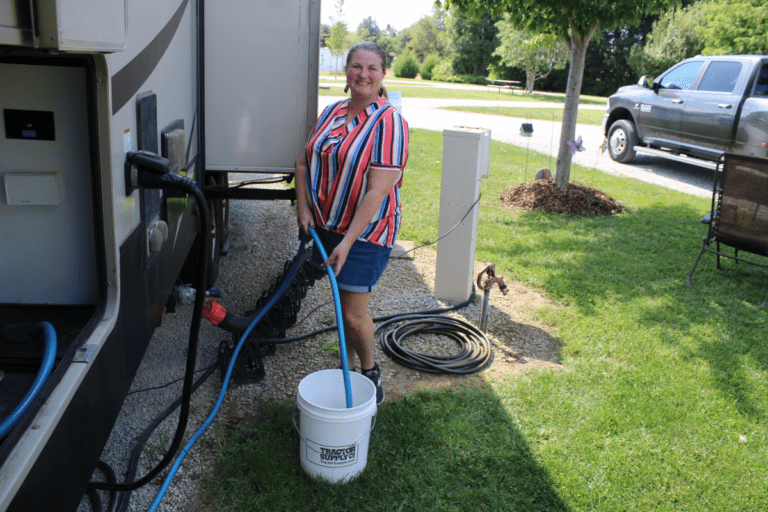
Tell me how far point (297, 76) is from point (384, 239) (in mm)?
1357

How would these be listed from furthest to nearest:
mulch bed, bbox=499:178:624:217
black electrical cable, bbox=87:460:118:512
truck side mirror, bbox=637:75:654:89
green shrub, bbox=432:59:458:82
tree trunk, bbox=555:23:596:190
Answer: green shrub, bbox=432:59:458:82 < truck side mirror, bbox=637:75:654:89 < mulch bed, bbox=499:178:624:217 < tree trunk, bbox=555:23:596:190 < black electrical cable, bbox=87:460:118:512

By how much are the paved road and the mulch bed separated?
4.24 feet

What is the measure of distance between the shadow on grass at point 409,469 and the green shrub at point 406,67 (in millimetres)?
42934

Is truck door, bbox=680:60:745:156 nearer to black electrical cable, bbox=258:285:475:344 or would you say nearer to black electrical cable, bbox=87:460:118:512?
black electrical cable, bbox=258:285:475:344

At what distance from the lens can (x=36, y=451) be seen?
1.32m

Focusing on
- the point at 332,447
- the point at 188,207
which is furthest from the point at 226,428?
the point at 188,207

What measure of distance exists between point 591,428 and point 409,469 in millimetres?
1044

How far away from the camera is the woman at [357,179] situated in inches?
108

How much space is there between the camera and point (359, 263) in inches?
117

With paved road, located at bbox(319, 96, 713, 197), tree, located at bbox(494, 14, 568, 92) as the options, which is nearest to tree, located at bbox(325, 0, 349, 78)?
tree, located at bbox(494, 14, 568, 92)

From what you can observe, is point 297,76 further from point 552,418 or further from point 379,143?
point 552,418

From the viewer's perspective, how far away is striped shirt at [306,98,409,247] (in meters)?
2.74

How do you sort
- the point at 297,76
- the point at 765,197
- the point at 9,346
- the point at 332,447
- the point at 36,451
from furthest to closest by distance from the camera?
1. the point at 765,197
2. the point at 297,76
3. the point at 332,447
4. the point at 9,346
5. the point at 36,451

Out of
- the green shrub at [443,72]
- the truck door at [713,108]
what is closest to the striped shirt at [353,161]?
the truck door at [713,108]
